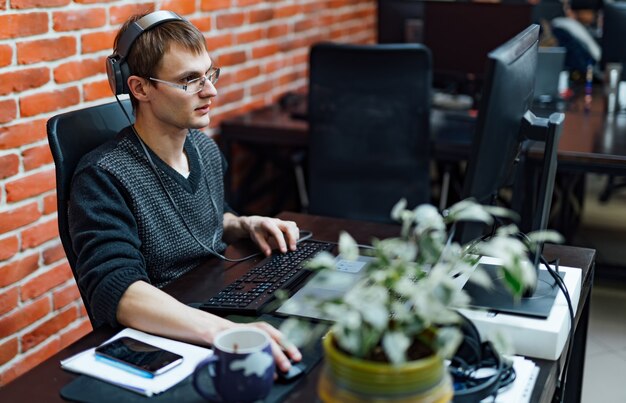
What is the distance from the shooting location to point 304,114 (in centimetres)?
342

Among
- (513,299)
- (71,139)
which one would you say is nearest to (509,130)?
(513,299)

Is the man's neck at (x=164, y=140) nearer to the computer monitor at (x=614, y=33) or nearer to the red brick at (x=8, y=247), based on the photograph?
the red brick at (x=8, y=247)

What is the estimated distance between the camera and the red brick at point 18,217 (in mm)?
2314

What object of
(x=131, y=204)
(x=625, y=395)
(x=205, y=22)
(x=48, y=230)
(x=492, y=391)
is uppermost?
(x=205, y=22)

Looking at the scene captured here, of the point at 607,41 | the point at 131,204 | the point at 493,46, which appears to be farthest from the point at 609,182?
the point at 131,204

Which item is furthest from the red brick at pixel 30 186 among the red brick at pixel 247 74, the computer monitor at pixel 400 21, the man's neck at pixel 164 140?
the computer monitor at pixel 400 21

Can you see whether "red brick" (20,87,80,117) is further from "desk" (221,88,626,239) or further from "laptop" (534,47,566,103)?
"laptop" (534,47,566,103)

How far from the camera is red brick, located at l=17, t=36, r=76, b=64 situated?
7.57 feet

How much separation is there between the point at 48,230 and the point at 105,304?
1072mm

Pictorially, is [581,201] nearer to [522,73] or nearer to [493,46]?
[493,46]

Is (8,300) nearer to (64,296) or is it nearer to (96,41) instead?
(64,296)

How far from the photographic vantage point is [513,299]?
4.92ft

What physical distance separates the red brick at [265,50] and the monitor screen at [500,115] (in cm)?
212

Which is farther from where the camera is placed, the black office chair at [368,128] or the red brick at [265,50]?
the red brick at [265,50]
